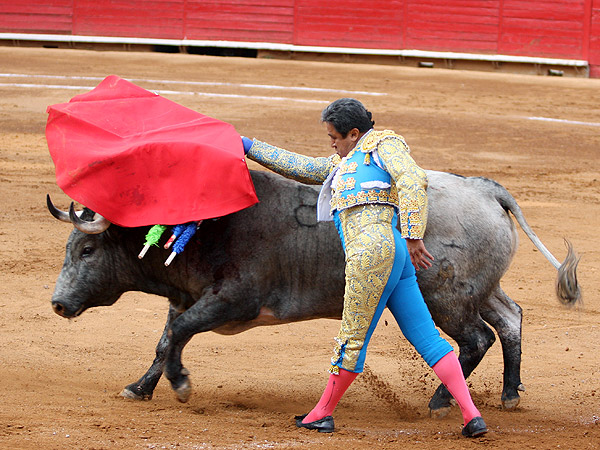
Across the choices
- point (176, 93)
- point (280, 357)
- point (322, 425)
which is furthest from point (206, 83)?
point (322, 425)

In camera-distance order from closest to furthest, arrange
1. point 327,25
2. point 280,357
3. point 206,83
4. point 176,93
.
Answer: point 280,357, point 176,93, point 206,83, point 327,25

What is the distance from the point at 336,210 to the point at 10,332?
2.35 metres

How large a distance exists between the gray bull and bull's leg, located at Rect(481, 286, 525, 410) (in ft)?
0.04

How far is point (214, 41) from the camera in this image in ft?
55.8

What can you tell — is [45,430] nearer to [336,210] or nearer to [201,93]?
[336,210]

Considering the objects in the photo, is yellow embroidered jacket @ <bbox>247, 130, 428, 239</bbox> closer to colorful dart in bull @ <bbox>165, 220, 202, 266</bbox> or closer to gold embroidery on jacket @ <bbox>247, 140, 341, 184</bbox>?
gold embroidery on jacket @ <bbox>247, 140, 341, 184</bbox>

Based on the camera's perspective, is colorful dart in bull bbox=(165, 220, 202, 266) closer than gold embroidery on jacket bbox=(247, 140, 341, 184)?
Yes

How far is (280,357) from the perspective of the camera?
4941 millimetres

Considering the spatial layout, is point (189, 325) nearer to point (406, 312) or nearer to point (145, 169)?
point (145, 169)

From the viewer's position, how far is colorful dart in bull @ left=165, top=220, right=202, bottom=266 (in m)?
Result: 3.85

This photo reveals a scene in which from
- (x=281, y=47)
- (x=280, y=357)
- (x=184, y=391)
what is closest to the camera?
(x=184, y=391)

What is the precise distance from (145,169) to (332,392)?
4.11 ft

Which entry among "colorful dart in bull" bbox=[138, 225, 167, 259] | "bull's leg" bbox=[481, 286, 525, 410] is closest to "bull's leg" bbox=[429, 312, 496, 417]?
"bull's leg" bbox=[481, 286, 525, 410]

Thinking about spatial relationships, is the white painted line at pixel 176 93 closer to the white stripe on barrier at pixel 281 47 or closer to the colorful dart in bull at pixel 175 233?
the white stripe on barrier at pixel 281 47
